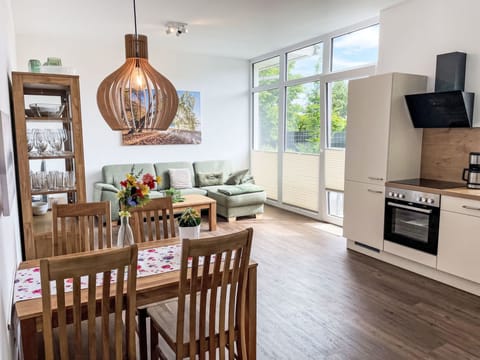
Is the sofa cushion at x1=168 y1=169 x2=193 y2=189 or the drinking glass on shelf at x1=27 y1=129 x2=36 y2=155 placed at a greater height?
the drinking glass on shelf at x1=27 y1=129 x2=36 y2=155

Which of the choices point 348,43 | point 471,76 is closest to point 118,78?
point 471,76

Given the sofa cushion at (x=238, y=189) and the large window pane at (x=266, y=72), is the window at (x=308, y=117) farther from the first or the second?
the sofa cushion at (x=238, y=189)

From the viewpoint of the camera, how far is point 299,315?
289 cm

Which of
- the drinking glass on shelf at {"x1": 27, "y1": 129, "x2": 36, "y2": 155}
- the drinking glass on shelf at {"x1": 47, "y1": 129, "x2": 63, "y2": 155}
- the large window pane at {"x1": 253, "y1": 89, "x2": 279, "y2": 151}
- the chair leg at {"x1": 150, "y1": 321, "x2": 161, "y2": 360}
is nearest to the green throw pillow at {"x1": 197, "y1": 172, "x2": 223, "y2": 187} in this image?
the large window pane at {"x1": 253, "y1": 89, "x2": 279, "y2": 151}

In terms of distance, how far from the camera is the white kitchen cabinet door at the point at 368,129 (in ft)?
12.6

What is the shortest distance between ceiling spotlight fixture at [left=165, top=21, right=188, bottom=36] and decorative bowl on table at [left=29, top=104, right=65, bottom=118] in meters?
2.13

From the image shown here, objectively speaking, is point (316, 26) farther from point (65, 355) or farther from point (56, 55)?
point (65, 355)

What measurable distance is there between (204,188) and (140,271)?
14.3ft

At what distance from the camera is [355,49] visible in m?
5.03

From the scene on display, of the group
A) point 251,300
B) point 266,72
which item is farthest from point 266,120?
point 251,300

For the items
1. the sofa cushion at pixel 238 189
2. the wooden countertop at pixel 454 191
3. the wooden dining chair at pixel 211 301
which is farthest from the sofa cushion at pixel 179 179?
the wooden dining chair at pixel 211 301

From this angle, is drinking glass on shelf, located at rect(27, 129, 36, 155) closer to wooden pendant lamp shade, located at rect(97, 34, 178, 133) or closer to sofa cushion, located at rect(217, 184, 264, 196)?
wooden pendant lamp shade, located at rect(97, 34, 178, 133)

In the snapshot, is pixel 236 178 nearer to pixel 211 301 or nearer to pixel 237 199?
pixel 237 199

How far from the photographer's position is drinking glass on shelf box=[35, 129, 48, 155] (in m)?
3.12
